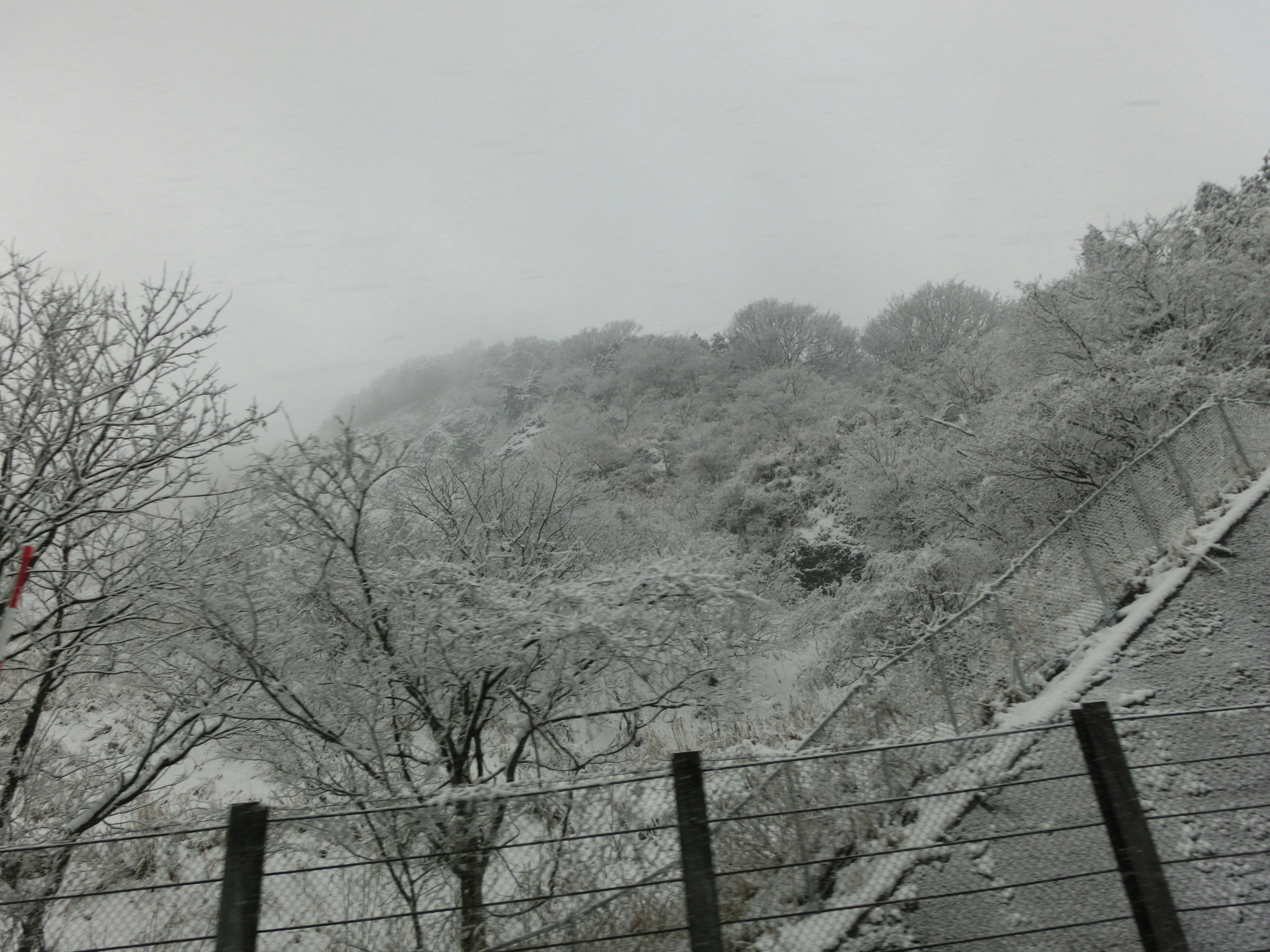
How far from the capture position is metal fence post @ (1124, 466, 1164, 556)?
8680 mm

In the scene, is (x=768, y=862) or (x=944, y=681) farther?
(x=944, y=681)

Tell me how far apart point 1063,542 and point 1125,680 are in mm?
2155

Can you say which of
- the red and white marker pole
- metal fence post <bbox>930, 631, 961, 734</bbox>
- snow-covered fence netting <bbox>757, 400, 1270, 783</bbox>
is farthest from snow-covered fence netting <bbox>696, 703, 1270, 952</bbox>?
the red and white marker pole

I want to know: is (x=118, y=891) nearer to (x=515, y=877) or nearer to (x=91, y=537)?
(x=515, y=877)

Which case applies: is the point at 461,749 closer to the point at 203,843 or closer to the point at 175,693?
the point at 203,843

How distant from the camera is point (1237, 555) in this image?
7.88 m

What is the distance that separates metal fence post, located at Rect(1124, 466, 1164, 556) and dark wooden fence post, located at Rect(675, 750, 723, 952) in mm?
8333

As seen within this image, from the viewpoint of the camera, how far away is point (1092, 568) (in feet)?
26.6

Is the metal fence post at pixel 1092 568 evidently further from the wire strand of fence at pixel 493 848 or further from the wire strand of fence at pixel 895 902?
the wire strand of fence at pixel 493 848

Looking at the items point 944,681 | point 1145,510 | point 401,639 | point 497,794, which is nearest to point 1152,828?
point 944,681

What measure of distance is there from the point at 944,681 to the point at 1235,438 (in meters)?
6.54

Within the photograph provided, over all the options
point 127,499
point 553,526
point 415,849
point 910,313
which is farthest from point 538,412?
point 415,849

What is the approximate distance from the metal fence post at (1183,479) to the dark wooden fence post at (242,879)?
35.3 feet

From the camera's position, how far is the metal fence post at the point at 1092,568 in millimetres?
7836
